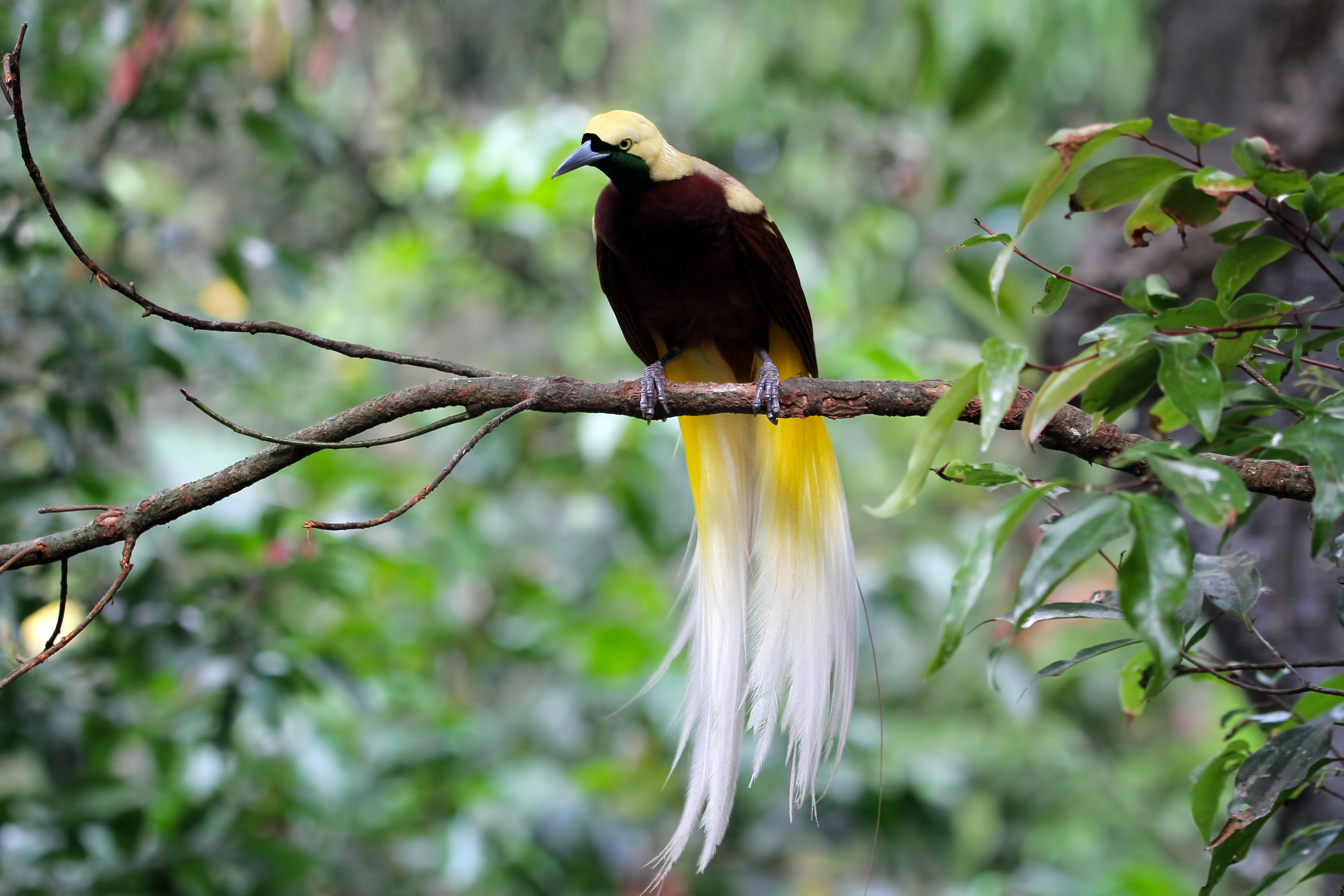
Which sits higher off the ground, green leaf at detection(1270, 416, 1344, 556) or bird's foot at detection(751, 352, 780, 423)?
bird's foot at detection(751, 352, 780, 423)

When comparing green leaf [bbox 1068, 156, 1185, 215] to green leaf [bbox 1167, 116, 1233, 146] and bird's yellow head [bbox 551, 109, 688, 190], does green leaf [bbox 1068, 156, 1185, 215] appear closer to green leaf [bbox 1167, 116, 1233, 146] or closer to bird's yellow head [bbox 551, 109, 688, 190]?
green leaf [bbox 1167, 116, 1233, 146]

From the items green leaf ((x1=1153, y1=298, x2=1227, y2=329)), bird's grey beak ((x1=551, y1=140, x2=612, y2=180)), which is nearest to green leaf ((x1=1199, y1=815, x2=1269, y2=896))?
green leaf ((x1=1153, y1=298, x2=1227, y2=329))

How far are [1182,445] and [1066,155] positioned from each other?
0.64ft

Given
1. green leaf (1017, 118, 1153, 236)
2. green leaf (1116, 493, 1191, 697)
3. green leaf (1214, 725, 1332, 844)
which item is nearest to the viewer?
green leaf (1116, 493, 1191, 697)

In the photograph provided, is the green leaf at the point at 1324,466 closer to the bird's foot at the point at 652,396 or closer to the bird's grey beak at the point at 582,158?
the bird's foot at the point at 652,396

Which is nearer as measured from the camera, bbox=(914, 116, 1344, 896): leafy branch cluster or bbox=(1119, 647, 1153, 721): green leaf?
bbox=(914, 116, 1344, 896): leafy branch cluster

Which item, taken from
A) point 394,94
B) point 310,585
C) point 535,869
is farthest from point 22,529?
point 394,94

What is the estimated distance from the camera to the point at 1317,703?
0.84m

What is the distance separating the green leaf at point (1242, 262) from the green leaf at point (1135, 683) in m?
0.27

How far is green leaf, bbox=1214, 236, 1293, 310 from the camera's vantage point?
0.68m

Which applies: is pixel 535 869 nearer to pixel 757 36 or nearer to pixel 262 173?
pixel 757 36

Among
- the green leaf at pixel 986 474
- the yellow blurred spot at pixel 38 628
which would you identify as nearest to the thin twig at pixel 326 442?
the green leaf at pixel 986 474

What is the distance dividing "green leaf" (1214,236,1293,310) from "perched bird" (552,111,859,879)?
1.54 feet

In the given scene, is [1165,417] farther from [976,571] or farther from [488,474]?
[488,474]
